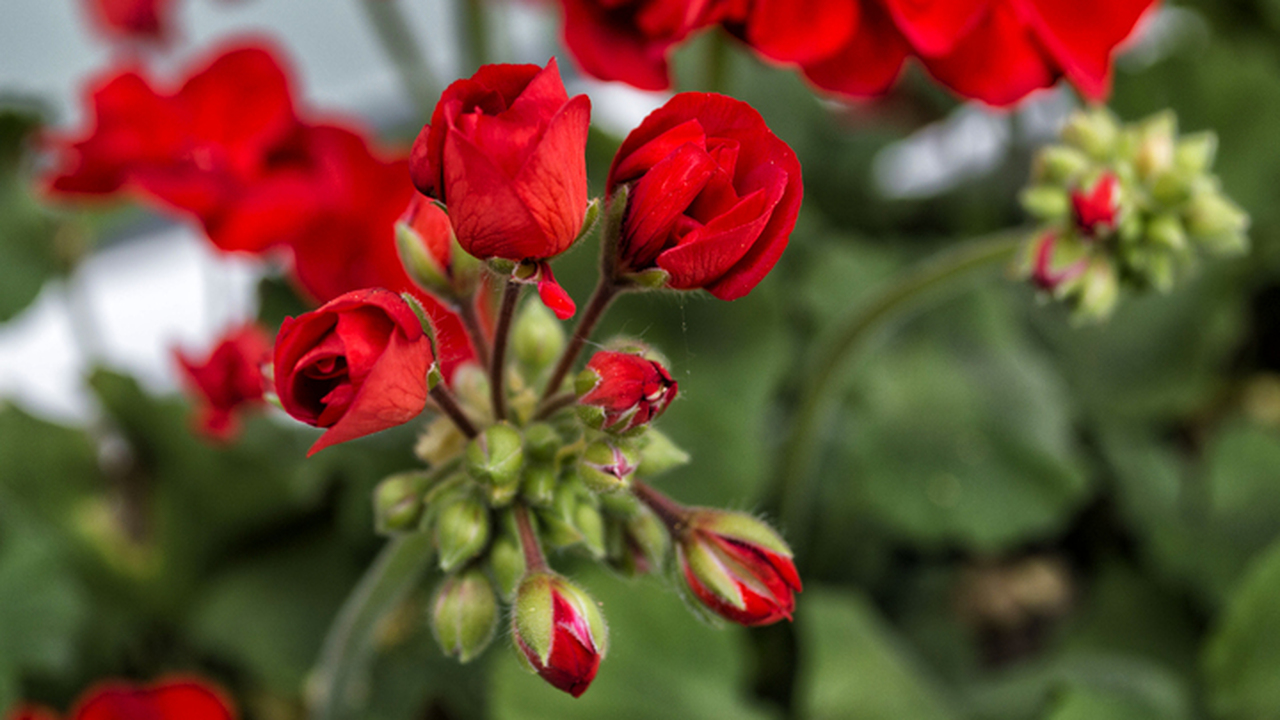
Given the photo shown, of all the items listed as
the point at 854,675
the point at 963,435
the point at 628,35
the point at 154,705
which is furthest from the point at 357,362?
the point at 963,435

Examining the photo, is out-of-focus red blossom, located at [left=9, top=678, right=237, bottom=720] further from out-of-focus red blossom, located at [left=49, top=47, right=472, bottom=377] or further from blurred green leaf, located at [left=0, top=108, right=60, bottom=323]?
blurred green leaf, located at [left=0, top=108, right=60, bottom=323]

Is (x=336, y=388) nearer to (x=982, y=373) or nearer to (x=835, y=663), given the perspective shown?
(x=835, y=663)

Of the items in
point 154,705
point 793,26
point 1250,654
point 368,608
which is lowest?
point 1250,654

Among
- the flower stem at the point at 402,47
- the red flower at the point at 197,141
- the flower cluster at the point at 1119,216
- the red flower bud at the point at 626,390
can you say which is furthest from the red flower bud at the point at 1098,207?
the flower stem at the point at 402,47

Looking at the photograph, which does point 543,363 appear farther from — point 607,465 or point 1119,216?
point 1119,216

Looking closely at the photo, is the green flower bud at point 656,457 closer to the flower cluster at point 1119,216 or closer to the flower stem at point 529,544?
the flower stem at point 529,544

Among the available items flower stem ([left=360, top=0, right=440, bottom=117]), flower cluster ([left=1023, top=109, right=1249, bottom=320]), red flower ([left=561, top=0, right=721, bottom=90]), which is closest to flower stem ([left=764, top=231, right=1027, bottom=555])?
flower cluster ([left=1023, top=109, right=1249, bottom=320])

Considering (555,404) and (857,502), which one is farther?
(857,502)
